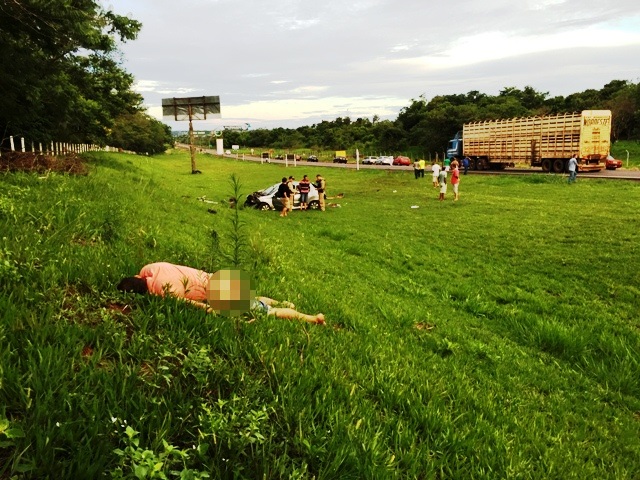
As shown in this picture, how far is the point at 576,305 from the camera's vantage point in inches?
283

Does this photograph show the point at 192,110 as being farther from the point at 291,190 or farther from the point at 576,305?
the point at 576,305

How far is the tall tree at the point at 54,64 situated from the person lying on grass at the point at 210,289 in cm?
1062

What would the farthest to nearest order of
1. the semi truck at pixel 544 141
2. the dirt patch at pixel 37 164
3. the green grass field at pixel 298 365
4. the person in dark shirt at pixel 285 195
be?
the semi truck at pixel 544 141, the person in dark shirt at pixel 285 195, the dirt patch at pixel 37 164, the green grass field at pixel 298 365

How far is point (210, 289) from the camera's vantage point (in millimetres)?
3734

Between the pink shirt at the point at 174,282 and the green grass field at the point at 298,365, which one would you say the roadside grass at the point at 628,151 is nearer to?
the green grass field at the point at 298,365

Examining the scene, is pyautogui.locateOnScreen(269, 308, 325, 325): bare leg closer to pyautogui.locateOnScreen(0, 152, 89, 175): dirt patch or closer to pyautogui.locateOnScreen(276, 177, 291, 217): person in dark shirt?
pyautogui.locateOnScreen(0, 152, 89, 175): dirt patch

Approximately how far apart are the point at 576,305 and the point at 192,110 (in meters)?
40.6

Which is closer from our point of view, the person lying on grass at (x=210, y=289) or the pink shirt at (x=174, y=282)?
the person lying on grass at (x=210, y=289)

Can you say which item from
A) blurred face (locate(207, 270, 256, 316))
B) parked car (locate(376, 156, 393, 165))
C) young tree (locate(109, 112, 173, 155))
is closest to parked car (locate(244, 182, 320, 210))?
blurred face (locate(207, 270, 256, 316))

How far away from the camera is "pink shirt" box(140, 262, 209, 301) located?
4.17 m

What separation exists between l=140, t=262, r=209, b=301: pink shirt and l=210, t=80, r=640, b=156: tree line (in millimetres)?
51768

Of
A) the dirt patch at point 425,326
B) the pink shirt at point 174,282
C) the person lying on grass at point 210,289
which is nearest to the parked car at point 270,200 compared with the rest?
the dirt patch at point 425,326

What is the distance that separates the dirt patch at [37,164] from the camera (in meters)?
10.1

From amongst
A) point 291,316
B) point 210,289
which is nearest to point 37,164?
point 291,316
